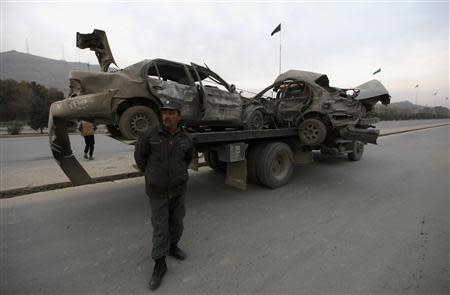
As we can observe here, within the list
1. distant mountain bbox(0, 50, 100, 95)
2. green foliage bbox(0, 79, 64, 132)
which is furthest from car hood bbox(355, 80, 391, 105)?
distant mountain bbox(0, 50, 100, 95)

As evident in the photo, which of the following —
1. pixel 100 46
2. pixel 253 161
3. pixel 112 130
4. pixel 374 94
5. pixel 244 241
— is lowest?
pixel 244 241

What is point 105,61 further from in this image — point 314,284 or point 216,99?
point 314,284

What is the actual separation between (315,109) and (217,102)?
245 cm

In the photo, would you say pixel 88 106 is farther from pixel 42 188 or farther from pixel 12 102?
pixel 12 102

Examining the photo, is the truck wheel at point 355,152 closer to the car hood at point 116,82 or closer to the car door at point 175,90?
the car door at point 175,90

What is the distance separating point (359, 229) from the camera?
3256 millimetres

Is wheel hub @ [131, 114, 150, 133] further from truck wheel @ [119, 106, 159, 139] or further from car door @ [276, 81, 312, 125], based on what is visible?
car door @ [276, 81, 312, 125]

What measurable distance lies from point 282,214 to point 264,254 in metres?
1.20

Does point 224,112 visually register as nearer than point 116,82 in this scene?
No

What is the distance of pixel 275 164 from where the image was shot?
552cm

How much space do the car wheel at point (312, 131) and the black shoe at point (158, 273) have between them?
4344mm

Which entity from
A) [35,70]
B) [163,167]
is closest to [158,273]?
[163,167]

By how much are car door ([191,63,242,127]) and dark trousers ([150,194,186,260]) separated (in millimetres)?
2133

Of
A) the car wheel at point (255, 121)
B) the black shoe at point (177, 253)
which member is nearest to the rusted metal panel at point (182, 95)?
the car wheel at point (255, 121)
